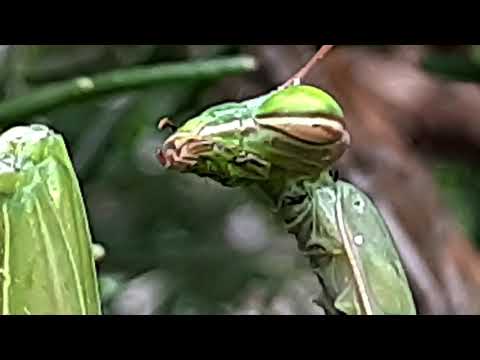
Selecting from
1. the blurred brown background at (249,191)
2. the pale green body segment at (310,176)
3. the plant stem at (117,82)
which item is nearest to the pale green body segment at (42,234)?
the pale green body segment at (310,176)

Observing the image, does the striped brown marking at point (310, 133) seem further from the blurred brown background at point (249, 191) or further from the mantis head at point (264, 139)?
the blurred brown background at point (249, 191)

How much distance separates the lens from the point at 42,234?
499 millimetres

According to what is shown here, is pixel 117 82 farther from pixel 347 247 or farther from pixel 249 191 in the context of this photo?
pixel 249 191

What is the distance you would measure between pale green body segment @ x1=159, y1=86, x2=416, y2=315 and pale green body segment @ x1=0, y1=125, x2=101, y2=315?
0.30ft

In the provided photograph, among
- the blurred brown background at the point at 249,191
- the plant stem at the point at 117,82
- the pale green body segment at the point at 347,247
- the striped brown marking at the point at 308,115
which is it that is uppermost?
the striped brown marking at the point at 308,115

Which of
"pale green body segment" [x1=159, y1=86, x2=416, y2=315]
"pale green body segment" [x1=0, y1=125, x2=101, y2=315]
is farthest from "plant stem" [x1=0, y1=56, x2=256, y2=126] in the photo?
"pale green body segment" [x1=0, y1=125, x2=101, y2=315]

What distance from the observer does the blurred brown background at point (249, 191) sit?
4.16 feet

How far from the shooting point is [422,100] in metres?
1.47

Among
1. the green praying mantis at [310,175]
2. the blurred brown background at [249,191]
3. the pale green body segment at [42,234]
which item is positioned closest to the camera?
the pale green body segment at [42,234]

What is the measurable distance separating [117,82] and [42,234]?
15.7 inches

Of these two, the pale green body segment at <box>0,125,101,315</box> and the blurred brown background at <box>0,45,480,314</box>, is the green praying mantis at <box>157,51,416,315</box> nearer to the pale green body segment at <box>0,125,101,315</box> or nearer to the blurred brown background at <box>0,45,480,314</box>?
the pale green body segment at <box>0,125,101,315</box>

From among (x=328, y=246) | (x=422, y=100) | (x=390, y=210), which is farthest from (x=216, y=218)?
(x=328, y=246)
